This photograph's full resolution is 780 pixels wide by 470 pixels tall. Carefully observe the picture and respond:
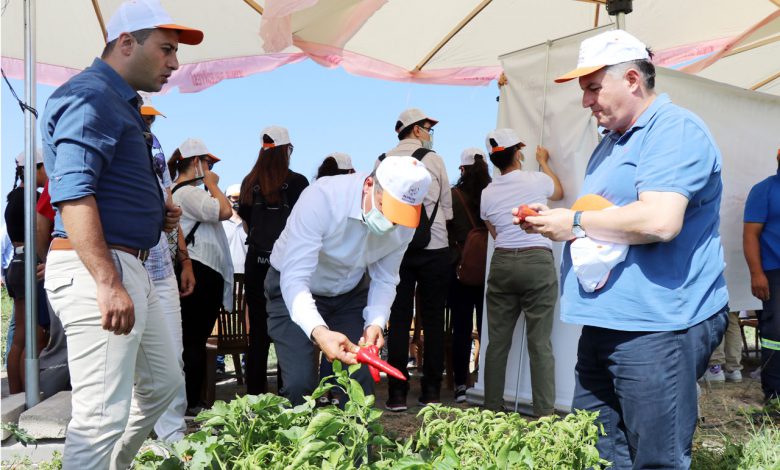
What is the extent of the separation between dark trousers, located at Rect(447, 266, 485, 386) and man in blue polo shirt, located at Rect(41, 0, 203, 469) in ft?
10.3

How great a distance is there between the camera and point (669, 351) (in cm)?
209

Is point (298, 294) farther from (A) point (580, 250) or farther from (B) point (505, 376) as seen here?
(B) point (505, 376)

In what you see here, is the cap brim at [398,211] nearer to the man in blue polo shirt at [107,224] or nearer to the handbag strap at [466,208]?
the man in blue polo shirt at [107,224]

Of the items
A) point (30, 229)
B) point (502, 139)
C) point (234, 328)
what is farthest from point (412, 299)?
point (30, 229)

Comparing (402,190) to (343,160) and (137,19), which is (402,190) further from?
(343,160)

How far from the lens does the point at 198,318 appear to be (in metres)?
4.51

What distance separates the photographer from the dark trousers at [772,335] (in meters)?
4.64

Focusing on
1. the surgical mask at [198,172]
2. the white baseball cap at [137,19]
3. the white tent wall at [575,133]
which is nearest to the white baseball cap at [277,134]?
the surgical mask at [198,172]

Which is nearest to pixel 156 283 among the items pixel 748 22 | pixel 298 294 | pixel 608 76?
pixel 298 294

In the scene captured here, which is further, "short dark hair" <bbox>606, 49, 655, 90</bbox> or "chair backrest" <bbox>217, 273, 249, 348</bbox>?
"chair backrest" <bbox>217, 273, 249, 348</bbox>

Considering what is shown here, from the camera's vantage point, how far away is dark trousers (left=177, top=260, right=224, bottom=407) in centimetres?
449

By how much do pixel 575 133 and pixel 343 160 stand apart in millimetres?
1754

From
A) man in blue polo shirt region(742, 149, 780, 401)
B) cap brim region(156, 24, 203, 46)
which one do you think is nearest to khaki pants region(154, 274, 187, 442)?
cap brim region(156, 24, 203, 46)

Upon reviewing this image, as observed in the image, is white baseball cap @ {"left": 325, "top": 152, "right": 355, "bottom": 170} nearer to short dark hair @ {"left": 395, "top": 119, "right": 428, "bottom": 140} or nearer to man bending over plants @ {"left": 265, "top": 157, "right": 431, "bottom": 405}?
short dark hair @ {"left": 395, "top": 119, "right": 428, "bottom": 140}
